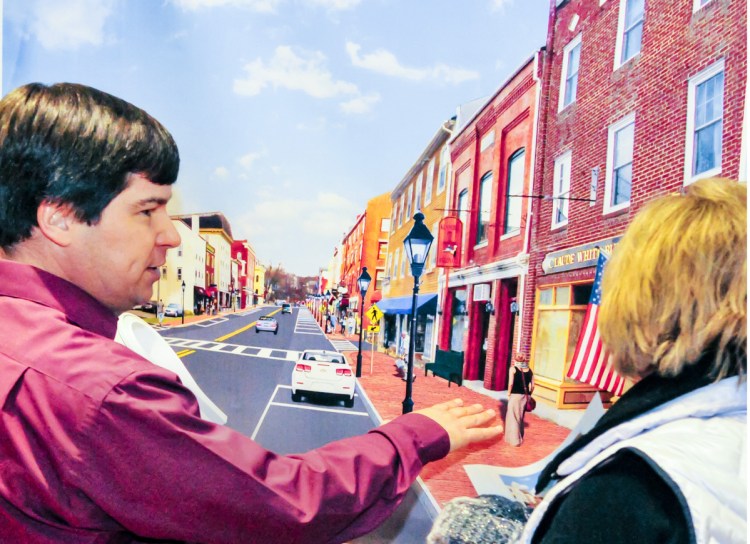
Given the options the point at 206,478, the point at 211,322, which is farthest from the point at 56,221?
the point at 211,322

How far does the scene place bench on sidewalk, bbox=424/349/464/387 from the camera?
1.98 m

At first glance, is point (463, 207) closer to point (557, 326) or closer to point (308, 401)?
point (557, 326)

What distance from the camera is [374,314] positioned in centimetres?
221

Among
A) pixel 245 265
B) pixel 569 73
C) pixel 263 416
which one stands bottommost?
pixel 263 416

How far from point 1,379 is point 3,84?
1.77 m

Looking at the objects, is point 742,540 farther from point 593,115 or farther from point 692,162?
point 593,115

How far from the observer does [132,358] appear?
2.18 feet

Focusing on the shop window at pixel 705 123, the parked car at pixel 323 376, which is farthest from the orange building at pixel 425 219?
the shop window at pixel 705 123

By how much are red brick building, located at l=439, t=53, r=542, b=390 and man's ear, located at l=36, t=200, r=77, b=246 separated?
55.2 inches

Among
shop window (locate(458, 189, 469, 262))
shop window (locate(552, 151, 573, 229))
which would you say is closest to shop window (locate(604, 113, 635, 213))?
shop window (locate(552, 151, 573, 229))

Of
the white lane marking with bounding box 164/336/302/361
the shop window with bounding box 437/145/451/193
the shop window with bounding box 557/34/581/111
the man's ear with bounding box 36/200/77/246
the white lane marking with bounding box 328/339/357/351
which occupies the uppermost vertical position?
the shop window with bounding box 557/34/581/111

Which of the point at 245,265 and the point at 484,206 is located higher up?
the point at 484,206

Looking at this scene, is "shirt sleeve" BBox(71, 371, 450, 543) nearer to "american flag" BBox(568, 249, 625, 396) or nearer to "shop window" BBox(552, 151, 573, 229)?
"american flag" BBox(568, 249, 625, 396)

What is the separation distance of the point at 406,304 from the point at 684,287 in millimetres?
1331
